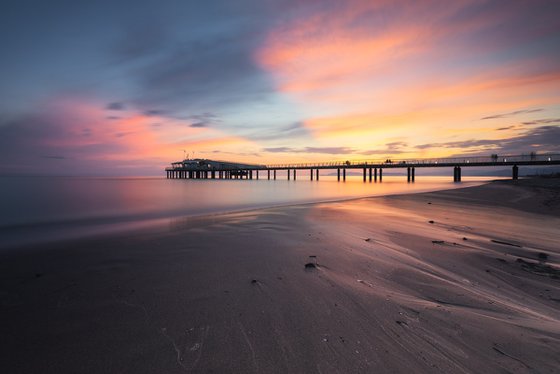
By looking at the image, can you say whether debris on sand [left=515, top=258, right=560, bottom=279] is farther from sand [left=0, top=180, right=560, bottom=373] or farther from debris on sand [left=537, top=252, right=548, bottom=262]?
debris on sand [left=537, top=252, right=548, bottom=262]

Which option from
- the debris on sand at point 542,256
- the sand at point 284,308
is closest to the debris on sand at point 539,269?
the sand at point 284,308

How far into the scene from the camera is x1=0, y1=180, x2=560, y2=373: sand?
226 cm

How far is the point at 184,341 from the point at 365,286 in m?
2.52

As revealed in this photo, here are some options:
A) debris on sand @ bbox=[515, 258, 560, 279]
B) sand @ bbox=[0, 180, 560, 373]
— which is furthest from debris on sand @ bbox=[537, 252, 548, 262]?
debris on sand @ bbox=[515, 258, 560, 279]

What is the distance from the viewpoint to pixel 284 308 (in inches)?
124

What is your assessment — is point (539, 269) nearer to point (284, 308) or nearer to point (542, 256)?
point (542, 256)

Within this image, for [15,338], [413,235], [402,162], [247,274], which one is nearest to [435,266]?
[413,235]

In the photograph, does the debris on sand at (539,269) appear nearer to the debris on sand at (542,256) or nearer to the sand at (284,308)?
the sand at (284,308)

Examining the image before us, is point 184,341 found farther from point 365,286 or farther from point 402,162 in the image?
point 402,162

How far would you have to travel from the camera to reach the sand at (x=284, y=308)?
2.26m

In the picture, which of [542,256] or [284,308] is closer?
[284,308]

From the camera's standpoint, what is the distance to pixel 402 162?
74.4 meters

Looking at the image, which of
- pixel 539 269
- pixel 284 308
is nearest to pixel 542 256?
pixel 539 269

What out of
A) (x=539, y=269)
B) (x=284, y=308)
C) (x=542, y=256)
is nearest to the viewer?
(x=284, y=308)
